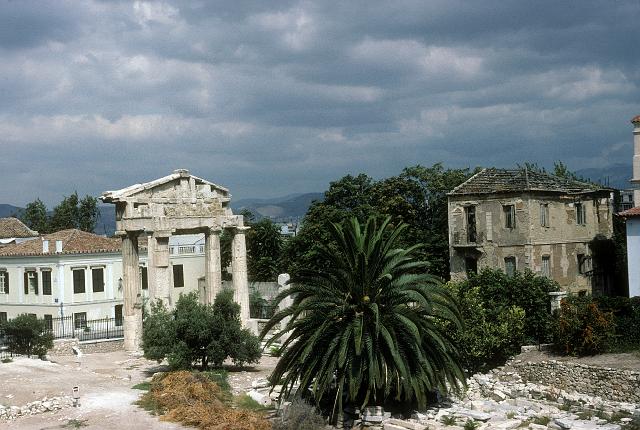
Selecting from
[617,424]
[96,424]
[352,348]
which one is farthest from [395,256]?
[96,424]

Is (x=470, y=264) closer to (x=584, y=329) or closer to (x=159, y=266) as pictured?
(x=584, y=329)

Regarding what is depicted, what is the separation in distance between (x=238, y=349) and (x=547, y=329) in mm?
12822

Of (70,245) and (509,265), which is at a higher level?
(70,245)

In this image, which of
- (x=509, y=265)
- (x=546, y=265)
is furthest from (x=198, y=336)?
(x=546, y=265)

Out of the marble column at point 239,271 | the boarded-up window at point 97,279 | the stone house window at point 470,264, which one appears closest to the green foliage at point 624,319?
the stone house window at point 470,264

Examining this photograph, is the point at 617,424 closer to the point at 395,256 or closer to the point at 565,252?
the point at 395,256

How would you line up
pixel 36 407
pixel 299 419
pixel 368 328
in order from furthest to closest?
pixel 36 407 → pixel 368 328 → pixel 299 419

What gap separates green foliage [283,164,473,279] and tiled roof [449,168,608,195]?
703 centimetres

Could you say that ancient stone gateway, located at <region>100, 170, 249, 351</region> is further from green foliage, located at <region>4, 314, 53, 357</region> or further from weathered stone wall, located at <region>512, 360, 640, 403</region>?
weathered stone wall, located at <region>512, 360, 640, 403</region>

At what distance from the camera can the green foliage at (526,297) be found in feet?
106

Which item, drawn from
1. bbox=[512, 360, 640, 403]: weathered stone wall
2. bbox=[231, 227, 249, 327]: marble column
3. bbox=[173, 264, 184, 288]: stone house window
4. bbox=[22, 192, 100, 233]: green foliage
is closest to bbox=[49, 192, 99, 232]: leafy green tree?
bbox=[22, 192, 100, 233]: green foliage

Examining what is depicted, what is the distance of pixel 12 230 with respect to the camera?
67812 millimetres

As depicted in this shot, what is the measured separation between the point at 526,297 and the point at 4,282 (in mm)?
37352

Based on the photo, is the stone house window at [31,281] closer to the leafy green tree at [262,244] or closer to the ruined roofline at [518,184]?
the leafy green tree at [262,244]
